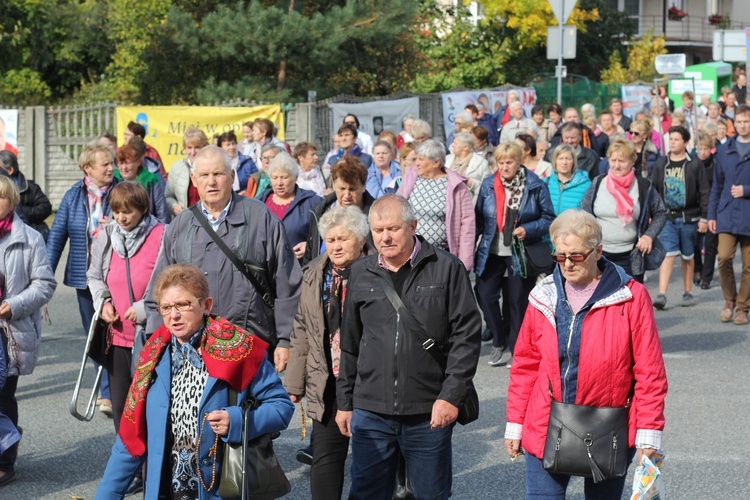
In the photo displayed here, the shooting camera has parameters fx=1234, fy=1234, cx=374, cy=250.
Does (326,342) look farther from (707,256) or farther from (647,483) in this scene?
(707,256)

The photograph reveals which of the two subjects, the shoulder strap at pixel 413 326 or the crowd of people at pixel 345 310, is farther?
the shoulder strap at pixel 413 326

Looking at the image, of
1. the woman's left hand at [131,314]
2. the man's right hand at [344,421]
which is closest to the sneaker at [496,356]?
the woman's left hand at [131,314]

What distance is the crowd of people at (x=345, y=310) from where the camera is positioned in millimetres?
4699

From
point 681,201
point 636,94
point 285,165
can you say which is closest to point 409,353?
point 285,165

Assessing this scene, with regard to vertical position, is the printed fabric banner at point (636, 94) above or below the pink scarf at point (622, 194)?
above

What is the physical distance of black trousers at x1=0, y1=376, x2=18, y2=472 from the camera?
271 inches

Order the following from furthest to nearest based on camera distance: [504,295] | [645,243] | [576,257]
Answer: [504,295]
[645,243]
[576,257]

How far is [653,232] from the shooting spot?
9984mm

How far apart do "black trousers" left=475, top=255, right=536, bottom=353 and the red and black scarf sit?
542 cm

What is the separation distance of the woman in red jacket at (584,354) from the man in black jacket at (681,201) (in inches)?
336

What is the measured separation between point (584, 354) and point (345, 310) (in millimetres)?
1098

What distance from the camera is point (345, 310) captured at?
17.3ft

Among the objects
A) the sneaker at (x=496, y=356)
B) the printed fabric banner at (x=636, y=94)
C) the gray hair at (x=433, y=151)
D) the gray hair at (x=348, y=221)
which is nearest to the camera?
the gray hair at (x=348, y=221)

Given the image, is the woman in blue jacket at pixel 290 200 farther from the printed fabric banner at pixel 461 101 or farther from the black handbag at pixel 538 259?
the printed fabric banner at pixel 461 101
